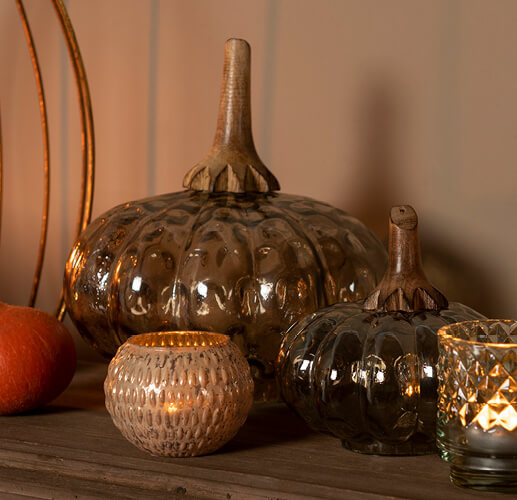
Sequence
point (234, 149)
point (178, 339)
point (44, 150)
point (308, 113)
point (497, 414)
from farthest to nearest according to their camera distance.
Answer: point (44, 150), point (308, 113), point (234, 149), point (178, 339), point (497, 414)

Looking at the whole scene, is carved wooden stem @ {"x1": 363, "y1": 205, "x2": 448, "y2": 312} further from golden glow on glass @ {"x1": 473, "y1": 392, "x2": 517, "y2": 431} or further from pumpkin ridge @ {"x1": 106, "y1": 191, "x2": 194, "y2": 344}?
pumpkin ridge @ {"x1": 106, "y1": 191, "x2": 194, "y2": 344}

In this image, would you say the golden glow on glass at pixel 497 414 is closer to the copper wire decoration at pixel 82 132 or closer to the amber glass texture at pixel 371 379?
the amber glass texture at pixel 371 379

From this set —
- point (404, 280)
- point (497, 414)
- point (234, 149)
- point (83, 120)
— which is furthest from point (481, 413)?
point (83, 120)

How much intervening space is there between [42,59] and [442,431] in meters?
0.68

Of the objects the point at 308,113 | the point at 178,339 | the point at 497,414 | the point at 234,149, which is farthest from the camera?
the point at 308,113

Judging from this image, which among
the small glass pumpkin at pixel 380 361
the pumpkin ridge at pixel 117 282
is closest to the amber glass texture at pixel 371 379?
the small glass pumpkin at pixel 380 361

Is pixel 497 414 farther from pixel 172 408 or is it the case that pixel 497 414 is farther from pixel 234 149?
pixel 234 149

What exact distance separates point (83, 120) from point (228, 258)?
325 millimetres

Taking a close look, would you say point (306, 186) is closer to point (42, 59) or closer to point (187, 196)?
point (187, 196)

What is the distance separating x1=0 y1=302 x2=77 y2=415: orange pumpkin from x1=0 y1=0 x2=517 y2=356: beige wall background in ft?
0.96

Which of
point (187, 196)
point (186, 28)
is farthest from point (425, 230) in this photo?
point (186, 28)

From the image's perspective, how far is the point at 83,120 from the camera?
875mm

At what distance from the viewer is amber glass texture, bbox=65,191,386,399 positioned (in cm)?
64

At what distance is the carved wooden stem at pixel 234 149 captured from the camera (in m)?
0.72
